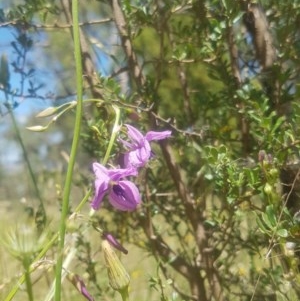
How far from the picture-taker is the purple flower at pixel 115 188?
89cm

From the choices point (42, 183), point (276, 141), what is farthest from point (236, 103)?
point (42, 183)

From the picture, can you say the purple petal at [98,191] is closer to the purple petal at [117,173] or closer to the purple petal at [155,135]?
the purple petal at [117,173]

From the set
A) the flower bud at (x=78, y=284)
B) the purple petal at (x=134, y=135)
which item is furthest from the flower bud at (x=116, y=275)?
the purple petal at (x=134, y=135)

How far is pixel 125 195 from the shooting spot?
0.91m

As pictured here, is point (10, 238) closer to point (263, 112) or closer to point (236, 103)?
point (263, 112)

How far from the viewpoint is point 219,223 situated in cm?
124

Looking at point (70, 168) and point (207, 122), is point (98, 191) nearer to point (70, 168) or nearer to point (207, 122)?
point (70, 168)

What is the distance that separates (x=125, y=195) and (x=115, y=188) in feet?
0.06

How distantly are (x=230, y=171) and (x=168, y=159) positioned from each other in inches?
12.8

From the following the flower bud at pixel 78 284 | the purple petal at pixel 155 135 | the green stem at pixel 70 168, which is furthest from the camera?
the purple petal at pixel 155 135

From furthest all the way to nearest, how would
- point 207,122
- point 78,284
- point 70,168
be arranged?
point 207,122 < point 78,284 < point 70,168

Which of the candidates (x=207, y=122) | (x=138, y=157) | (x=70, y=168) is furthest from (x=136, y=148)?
(x=207, y=122)

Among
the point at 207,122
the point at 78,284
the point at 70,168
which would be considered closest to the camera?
the point at 70,168

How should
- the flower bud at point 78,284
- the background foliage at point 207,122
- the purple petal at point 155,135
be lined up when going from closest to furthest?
1. the flower bud at point 78,284
2. the purple petal at point 155,135
3. the background foliage at point 207,122
